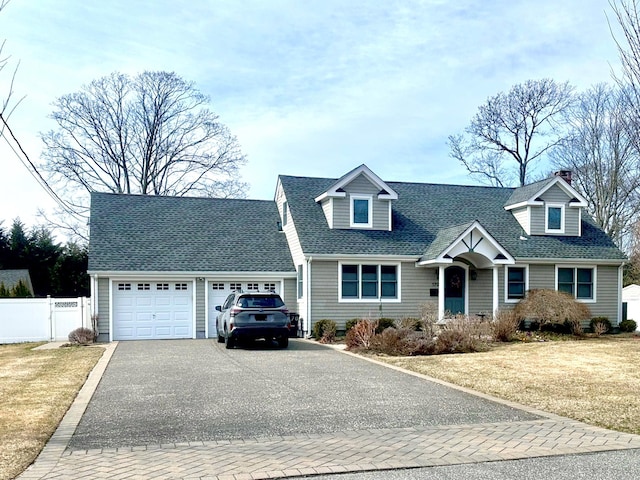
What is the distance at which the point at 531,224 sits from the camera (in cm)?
2648

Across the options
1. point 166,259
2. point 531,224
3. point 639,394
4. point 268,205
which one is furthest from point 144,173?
point 639,394

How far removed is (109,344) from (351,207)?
33.9 ft


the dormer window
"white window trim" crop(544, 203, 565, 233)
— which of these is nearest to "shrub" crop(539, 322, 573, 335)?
"white window trim" crop(544, 203, 565, 233)

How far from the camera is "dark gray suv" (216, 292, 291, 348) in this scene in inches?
693

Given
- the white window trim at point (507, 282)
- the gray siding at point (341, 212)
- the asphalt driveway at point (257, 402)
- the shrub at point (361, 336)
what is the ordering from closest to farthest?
1. the asphalt driveway at point (257, 402)
2. the shrub at point (361, 336)
3. the gray siding at point (341, 212)
4. the white window trim at point (507, 282)

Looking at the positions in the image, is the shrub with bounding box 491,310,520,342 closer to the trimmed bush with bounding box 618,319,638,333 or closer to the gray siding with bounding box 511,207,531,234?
the gray siding with bounding box 511,207,531,234

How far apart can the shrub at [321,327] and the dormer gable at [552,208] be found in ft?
33.9

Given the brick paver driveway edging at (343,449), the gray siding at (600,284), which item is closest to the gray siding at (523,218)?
the gray siding at (600,284)

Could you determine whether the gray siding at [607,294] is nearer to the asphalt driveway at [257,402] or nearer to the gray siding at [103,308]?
the asphalt driveway at [257,402]

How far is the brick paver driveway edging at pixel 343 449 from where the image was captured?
6148 mm

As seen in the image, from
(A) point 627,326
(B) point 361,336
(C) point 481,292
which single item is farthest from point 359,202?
(A) point 627,326

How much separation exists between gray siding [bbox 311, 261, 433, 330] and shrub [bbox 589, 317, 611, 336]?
6.75 meters

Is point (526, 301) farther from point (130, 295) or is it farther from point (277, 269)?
point (130, 295)

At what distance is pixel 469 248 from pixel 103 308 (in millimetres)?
13519
